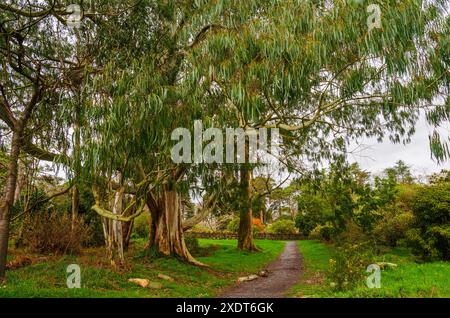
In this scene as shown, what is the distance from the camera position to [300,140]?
37.6 feet

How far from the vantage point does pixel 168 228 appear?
1099 cm

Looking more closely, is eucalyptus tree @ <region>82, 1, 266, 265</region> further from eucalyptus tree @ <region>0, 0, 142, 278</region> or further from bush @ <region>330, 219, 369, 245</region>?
bush @ <region>330, 219, 369, 245</region>

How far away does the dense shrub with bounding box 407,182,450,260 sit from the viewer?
930 centimetres

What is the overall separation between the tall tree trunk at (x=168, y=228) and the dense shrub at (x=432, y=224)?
5.79 m

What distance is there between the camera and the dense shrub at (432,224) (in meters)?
9.30

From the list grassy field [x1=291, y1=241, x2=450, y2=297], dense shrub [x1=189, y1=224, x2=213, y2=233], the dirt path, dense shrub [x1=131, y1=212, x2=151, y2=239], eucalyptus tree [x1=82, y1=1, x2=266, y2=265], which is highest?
eucalyptus tree [x1=82, y1=1, x2=266, y2=265]

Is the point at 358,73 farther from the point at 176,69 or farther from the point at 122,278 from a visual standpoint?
the point at 122,278

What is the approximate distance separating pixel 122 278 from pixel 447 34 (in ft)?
23.9

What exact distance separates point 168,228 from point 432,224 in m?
7.03

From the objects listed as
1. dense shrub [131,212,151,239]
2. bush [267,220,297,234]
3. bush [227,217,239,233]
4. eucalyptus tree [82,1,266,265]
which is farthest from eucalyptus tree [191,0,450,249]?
bush [267,220,297,234]

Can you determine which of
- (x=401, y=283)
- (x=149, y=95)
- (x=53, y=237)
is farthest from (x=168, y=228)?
(x=401, y=283)

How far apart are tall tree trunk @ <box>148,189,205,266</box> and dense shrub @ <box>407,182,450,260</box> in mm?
5793

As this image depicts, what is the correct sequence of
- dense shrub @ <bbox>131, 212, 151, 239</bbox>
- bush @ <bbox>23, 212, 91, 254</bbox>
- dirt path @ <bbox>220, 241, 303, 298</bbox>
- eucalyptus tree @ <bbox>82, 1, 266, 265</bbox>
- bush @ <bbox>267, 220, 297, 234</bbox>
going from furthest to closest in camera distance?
bush @ <bbox>267, 220, 297, 234</bbox> < dense shrub @ <bbox>131, 212, 151, 239</bbox> < bush @ <bbox>23, 212, 91, 254</bbox> < dirt path @ <bbox>220, 241, 303, 298</bbox> < eucalyptus tree @ <bbox>82, 1, 266, 265</bbox>
